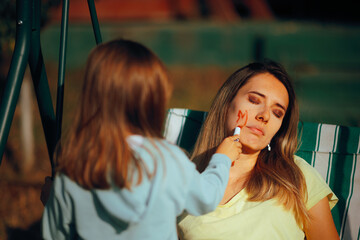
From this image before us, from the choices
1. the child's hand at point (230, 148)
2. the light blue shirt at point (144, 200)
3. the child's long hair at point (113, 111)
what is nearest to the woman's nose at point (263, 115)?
the child's hand at point (230, 148)

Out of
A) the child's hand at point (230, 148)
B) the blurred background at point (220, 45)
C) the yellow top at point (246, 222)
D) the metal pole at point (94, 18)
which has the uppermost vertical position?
the blurred background at point (220, 45)

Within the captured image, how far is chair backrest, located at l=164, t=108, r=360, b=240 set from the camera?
6.95 ft

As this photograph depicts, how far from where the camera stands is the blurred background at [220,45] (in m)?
7.20

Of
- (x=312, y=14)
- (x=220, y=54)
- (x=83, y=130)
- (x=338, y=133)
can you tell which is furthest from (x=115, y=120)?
(x=312, y=14)

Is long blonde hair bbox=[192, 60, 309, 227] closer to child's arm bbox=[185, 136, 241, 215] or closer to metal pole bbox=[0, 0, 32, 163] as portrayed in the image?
child's arm bbox=[185, 136, 241, 215]

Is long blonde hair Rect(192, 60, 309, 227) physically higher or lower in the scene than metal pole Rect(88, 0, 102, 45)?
lower

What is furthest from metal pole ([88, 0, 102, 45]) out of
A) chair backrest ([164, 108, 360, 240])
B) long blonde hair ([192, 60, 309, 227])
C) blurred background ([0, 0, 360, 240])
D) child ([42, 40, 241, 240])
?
blurred background ([0, 0, 360, 240])

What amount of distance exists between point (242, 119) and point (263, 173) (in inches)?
12.1

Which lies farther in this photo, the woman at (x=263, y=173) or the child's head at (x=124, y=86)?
the woman at (x=263, y=173)

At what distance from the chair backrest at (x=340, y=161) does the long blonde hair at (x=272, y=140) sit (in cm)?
26

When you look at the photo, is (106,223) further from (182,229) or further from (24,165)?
(24,165)

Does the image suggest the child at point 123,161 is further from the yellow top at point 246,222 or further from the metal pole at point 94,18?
the metal pole at point 94,18

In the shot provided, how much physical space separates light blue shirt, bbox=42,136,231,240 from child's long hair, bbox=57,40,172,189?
4cm

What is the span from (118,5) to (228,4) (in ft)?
9.46
